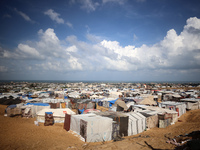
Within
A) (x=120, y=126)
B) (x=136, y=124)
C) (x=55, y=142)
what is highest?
(x=120, y=126)

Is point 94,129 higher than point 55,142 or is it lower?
higher

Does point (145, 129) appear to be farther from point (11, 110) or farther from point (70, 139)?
point (11, 110)

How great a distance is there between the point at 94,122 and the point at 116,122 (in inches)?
93.5

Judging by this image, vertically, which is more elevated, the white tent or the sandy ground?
the white tent

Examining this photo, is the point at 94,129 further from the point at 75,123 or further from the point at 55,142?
the point at 55,142

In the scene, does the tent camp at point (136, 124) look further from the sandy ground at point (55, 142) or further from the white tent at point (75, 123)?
the white tent at point (75, 123)

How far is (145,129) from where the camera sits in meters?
12.7

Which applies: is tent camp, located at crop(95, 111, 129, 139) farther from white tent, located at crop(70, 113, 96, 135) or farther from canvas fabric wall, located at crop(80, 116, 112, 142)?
white tent, located at crop(70, 113, 96, 135)

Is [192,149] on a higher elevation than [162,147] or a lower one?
higher

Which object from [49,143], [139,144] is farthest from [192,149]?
[49,143]

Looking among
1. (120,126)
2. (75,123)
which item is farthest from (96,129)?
(120,126)

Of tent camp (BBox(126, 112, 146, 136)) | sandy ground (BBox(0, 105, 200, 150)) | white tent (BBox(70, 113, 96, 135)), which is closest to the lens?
sandy ground (BBox(0, 105, 200, 150))

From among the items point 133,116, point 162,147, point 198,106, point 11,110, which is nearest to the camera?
point 162,147

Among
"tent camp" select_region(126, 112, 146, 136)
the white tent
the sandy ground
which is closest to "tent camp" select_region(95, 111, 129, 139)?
"tent camp" select_region(126, 112, 146, 136)
